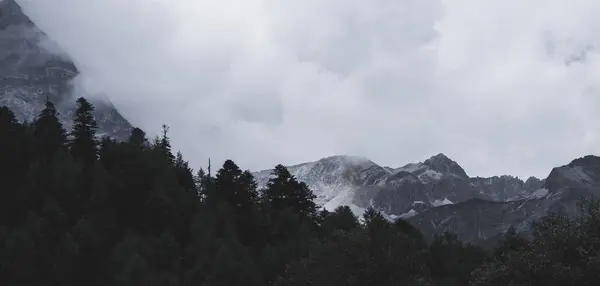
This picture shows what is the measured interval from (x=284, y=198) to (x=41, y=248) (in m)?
68.2

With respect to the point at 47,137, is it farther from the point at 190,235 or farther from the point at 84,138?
the point at 190,235

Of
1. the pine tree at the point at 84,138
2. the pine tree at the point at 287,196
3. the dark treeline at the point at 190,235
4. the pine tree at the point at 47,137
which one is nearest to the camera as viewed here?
the dark treeline at the point at 190,235

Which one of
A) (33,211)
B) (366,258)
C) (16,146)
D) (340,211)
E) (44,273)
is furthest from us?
(340,211)

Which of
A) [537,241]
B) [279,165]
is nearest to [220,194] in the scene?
[279,165]

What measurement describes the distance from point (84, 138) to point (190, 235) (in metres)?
39.1

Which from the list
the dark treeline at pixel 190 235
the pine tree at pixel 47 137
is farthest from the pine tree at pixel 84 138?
the pine tree at pixel 47 137

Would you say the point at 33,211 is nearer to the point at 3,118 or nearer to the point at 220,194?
the point at 3,118

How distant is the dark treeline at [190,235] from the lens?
43.8 m

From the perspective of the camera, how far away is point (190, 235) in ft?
359

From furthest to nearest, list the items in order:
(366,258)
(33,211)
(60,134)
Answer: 1. (60,134)
2. (33,211)
3. (366,258)

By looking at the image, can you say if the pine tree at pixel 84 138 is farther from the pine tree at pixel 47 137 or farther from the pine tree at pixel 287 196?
the pine tree at pixel 287 196

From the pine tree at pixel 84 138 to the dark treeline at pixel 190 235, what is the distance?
24cm

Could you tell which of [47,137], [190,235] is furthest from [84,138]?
[190,235]

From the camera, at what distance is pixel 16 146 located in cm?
11312
